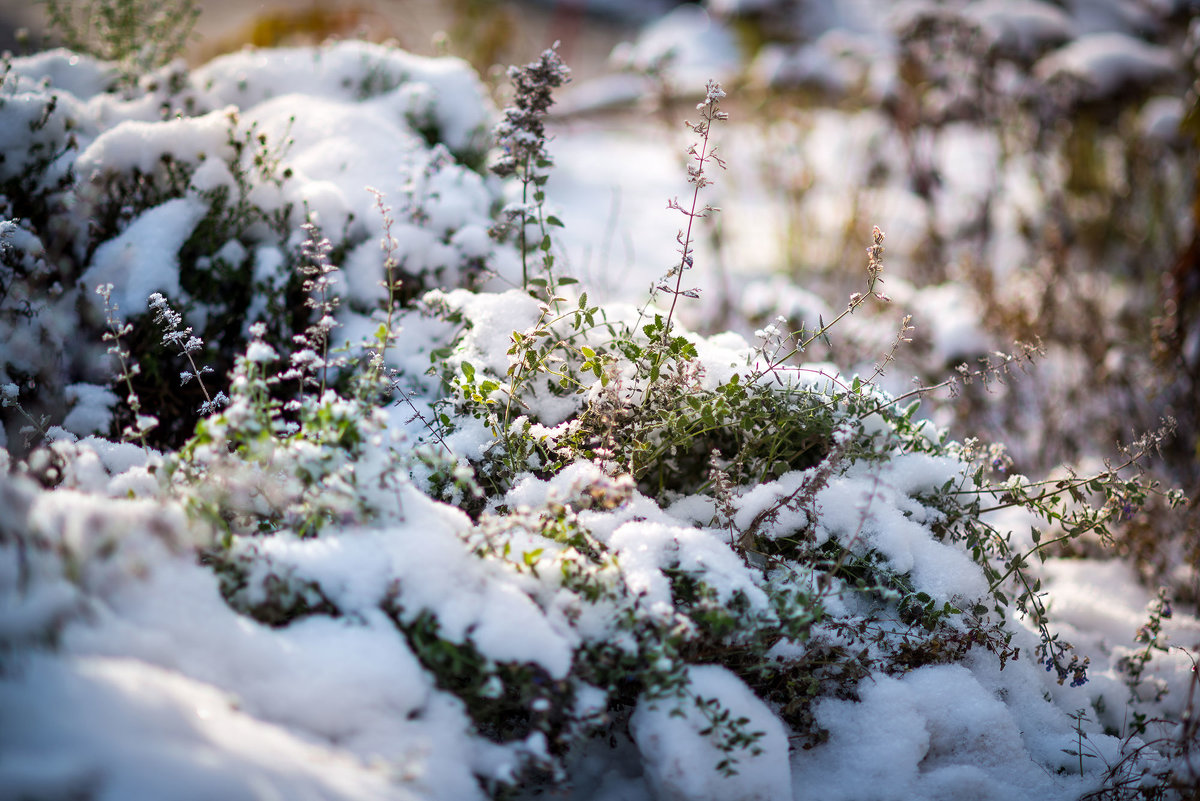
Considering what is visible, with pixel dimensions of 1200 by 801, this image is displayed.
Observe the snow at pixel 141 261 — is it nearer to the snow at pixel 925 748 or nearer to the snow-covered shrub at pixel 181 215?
the snow-covered shrub at pixel 181 215

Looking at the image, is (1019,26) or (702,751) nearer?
(702,751)

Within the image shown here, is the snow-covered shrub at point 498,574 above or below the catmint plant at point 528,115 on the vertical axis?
below

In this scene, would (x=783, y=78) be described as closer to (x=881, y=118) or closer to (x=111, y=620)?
(x=881, y=118)

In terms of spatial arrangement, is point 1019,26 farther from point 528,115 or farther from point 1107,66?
point 528,115

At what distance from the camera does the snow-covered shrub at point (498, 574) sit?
3.31 feet

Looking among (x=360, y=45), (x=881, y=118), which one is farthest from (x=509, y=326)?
(x=881, y=118)

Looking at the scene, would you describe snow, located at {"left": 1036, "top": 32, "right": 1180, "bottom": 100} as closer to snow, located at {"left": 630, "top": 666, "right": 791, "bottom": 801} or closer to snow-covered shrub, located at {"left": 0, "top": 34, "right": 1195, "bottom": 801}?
snow-covered shrub, located at {"left": 0, "top": 34, "right": 1195, "bottom": 801}

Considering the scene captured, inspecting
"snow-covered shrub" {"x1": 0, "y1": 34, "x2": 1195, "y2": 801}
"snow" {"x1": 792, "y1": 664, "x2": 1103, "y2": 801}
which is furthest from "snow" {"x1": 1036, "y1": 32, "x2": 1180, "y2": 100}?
"snow" {"x1": 792, "y1": 664, "x2": 1103, "y2": 801}

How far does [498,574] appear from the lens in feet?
4.38

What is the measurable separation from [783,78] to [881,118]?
3.00ft

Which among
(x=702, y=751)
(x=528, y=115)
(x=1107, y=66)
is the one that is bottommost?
(x=702, y=751)

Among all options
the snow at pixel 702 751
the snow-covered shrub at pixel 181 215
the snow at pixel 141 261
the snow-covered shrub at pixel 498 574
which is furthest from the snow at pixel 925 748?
the snow at pixel 141 261

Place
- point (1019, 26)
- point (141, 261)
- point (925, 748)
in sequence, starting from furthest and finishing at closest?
point (1019, 26) → point (141, 261) → point (925, 748)

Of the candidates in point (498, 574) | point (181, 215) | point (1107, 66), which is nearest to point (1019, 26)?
point (1107, 66)
